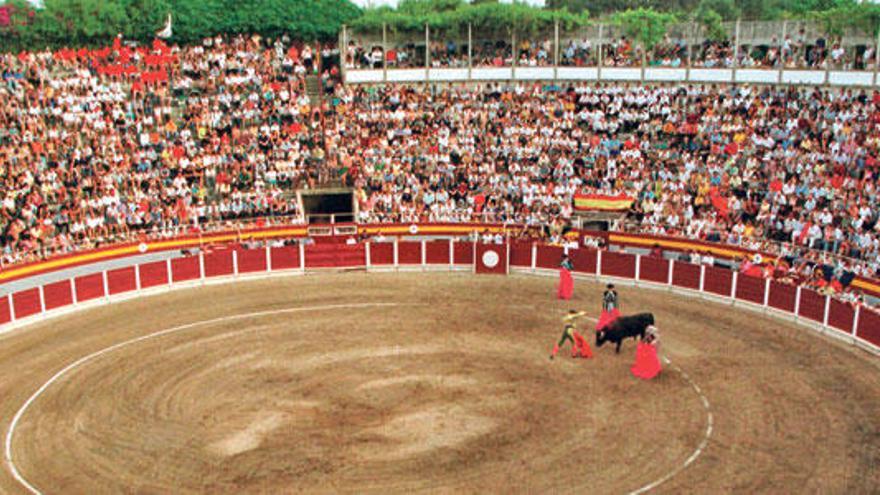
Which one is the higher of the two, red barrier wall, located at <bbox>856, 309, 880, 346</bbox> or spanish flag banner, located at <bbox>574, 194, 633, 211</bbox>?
spanish flag banner, located at <bbox>574, 194, 633, 211</bbox>

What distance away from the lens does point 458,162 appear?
1721 inches

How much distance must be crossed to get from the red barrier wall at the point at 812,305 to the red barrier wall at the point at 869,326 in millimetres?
1503

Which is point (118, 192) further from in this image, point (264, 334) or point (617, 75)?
point (617, 75)

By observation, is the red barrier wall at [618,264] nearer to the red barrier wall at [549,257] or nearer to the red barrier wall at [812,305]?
the red barrier wall at [549,257]

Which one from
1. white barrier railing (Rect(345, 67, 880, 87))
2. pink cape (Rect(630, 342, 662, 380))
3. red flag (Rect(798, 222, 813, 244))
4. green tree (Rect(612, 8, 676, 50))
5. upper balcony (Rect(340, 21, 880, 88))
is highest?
green tree (Rect(612, 8, 676, 50))

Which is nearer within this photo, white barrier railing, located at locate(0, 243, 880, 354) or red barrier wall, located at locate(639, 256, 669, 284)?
white barrier railing, located at locate(0, 243, 880, 354)

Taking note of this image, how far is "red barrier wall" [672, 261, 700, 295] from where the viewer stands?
30.7m

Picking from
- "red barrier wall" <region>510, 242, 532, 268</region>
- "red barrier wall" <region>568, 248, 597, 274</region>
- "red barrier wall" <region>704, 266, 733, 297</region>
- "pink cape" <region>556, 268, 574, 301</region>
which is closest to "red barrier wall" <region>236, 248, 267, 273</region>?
"red barrier wall" <region>510, 242, 532, 268</region>

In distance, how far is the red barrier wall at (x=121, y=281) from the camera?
101 feet

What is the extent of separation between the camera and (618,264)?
32.6 metres

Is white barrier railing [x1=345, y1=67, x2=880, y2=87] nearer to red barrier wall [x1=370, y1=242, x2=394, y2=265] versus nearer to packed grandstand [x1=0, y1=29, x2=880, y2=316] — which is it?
packed grandstand [x1=0, y1=29, x2=880, y2=316]

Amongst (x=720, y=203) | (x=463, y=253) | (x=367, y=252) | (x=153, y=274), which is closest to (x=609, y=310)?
(x=463, y=253)

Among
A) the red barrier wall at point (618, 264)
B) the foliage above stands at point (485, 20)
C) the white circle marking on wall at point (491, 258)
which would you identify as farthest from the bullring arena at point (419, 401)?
the foliage above stands at point (485, 20)

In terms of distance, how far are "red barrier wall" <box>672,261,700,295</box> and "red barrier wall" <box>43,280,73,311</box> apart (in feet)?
68.4
